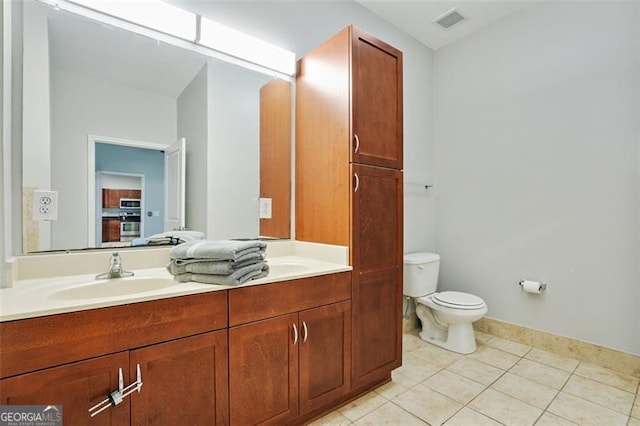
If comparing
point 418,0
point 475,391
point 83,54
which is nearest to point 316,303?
point 475,391

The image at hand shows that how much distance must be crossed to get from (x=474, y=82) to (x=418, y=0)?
0.89 m

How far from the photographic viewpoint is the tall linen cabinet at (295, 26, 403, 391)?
1.66 m

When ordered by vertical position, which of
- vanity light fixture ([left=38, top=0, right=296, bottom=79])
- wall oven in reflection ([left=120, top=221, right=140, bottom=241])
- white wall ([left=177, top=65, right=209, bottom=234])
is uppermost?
vanity light fixture ([left=38, top=0, right=296, bottom=79])

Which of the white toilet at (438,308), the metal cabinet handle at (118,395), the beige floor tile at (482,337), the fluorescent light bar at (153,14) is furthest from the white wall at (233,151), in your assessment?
the beige floor tile at (482,337)

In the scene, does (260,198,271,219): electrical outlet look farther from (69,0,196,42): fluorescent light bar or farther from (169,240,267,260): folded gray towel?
(69,0,196,42): fluorescent light bar

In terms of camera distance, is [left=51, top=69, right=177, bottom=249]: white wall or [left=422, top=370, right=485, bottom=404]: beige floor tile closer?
[left=51, top=69, right=177, bottom=249]: white wall

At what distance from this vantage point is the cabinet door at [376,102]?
5.48 feet

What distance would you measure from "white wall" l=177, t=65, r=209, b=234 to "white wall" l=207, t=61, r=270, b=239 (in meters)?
0.03

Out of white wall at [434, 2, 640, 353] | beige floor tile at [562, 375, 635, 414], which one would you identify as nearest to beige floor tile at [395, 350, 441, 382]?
beige floor tile at [562, 375, 635, 414]

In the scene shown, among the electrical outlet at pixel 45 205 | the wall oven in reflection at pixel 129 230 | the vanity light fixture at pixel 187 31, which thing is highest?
the vanity light fixture at pixel 187 31

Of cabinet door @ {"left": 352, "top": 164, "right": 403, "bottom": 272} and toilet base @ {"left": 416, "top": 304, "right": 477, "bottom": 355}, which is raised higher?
cabinet door @ {"left": 352, "top": 164, "right": 403, "bottom": 272}

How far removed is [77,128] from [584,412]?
9.60 feet

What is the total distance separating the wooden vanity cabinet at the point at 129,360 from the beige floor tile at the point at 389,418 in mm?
744

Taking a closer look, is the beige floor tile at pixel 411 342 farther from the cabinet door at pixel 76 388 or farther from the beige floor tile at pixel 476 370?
the cabinet door at pixel 76 388
